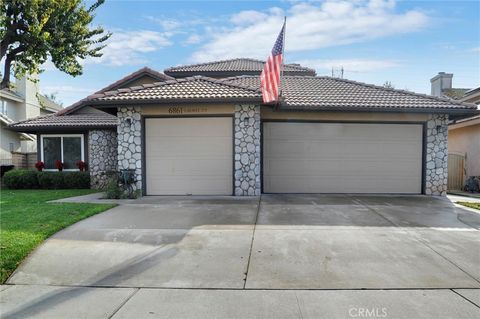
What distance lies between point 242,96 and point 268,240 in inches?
→ 214

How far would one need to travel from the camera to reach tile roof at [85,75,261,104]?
1011 centimetres

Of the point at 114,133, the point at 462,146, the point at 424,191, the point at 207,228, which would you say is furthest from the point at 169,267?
the point at 462,146

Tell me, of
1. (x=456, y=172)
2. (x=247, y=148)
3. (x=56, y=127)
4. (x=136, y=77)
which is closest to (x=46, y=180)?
(x=56, y=127)

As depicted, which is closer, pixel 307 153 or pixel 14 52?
pixel 14 52

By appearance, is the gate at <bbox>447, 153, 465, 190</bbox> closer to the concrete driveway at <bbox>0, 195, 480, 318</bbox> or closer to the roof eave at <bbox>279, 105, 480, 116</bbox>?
the roof eave at <bbox>279, 105, 480, 116</bbox>

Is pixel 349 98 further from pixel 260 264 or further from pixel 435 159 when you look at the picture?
pixel 260 264

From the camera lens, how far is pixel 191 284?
172 inches

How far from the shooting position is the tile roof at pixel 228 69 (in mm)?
17516

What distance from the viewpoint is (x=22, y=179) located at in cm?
1529

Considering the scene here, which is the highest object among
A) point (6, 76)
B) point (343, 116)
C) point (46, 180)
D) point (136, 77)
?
point (136, 77)

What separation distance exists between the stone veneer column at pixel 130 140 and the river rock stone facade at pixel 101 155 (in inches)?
166

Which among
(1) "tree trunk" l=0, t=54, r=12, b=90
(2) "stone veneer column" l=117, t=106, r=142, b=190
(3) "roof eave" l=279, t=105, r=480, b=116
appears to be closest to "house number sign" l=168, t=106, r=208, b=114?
(2) "stone veneer column" l=117, t=106, r=142, b=190

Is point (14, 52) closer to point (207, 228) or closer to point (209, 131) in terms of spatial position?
point (209, 131)

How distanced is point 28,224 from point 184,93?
5.76 m
